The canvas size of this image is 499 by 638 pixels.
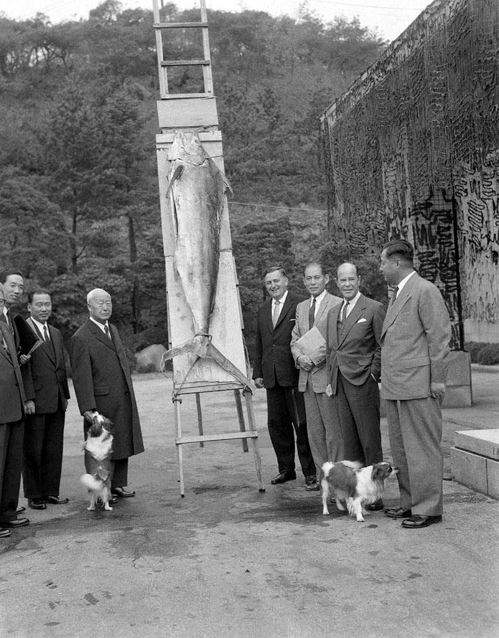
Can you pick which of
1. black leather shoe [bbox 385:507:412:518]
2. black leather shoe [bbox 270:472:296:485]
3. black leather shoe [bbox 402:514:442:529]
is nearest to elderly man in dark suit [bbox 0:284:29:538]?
black leather shoe [bbox 270:472:296:485]

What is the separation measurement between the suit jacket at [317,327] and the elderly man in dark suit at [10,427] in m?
2.04

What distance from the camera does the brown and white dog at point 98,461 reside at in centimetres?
579

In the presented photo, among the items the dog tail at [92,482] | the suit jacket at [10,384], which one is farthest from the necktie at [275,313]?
the suit jacket at [10,384]

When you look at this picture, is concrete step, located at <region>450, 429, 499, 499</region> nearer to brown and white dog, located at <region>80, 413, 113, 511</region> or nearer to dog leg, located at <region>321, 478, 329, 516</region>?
dog leg, located at <region>321, 478, 329, 516</region>

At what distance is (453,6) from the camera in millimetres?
8047

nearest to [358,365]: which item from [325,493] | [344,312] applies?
[344,312]

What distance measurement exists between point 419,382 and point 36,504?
309 centimetres

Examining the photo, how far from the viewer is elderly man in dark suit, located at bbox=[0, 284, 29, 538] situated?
17.7ft

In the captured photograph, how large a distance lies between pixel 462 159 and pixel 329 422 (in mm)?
4076

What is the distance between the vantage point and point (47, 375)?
6.22m

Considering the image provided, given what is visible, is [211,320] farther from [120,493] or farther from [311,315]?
[120,493]

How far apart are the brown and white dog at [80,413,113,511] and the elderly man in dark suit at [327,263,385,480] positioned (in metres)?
1.72

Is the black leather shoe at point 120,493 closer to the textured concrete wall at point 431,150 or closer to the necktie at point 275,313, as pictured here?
the necktie at point 275,313

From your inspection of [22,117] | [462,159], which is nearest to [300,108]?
[22,117]
